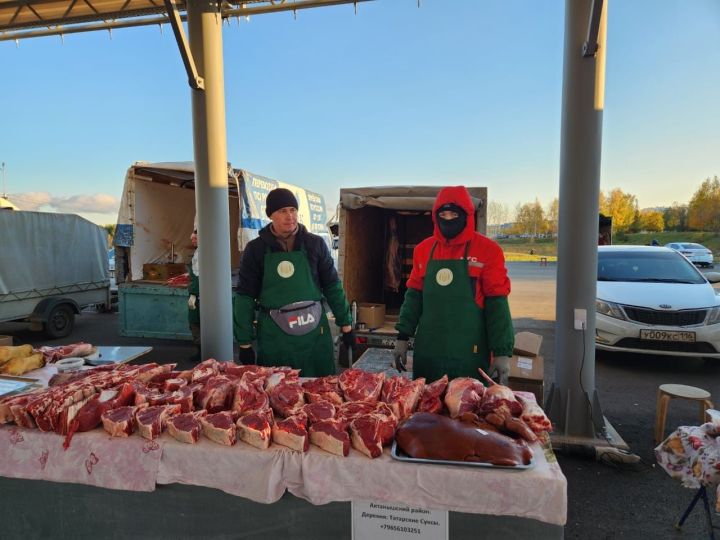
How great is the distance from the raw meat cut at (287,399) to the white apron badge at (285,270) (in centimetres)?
103

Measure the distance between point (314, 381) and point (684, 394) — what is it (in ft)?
11.3

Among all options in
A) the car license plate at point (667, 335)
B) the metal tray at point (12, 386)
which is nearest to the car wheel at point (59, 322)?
the metal tray at point (12, 386)

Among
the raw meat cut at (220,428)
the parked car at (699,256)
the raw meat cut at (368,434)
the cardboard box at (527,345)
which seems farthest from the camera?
the parked car at (699,256)

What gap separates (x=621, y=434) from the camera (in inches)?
173

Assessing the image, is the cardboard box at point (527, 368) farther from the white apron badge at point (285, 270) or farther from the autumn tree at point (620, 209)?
the autumn tree at point (620, 209)

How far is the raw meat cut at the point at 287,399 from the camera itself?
2240 mm

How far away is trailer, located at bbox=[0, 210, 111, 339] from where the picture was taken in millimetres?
8719

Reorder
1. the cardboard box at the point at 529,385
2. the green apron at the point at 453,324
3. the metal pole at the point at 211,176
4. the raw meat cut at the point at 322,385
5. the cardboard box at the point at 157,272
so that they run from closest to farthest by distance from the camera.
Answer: the raw meat cut at the point at 322,385, the green apron at the point at 453,324, the metal pole at the point at 211,176, the cardboard box at the point at 529,385, the cardboard box at the point at 157,272

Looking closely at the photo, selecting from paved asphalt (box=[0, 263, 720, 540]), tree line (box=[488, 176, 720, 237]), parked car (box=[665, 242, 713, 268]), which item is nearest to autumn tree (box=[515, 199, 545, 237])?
tree line (box=[488, 176, 720, 237])

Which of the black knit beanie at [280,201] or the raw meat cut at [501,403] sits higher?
the black knit beanie at [280,201]

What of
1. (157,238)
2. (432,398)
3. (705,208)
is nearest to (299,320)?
(432,398)

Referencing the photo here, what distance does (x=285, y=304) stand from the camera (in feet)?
11.0

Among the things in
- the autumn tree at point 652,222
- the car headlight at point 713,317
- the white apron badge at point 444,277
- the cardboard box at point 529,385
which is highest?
the autumn tree at point 652,222

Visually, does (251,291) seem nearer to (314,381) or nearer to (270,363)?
(270,363)
